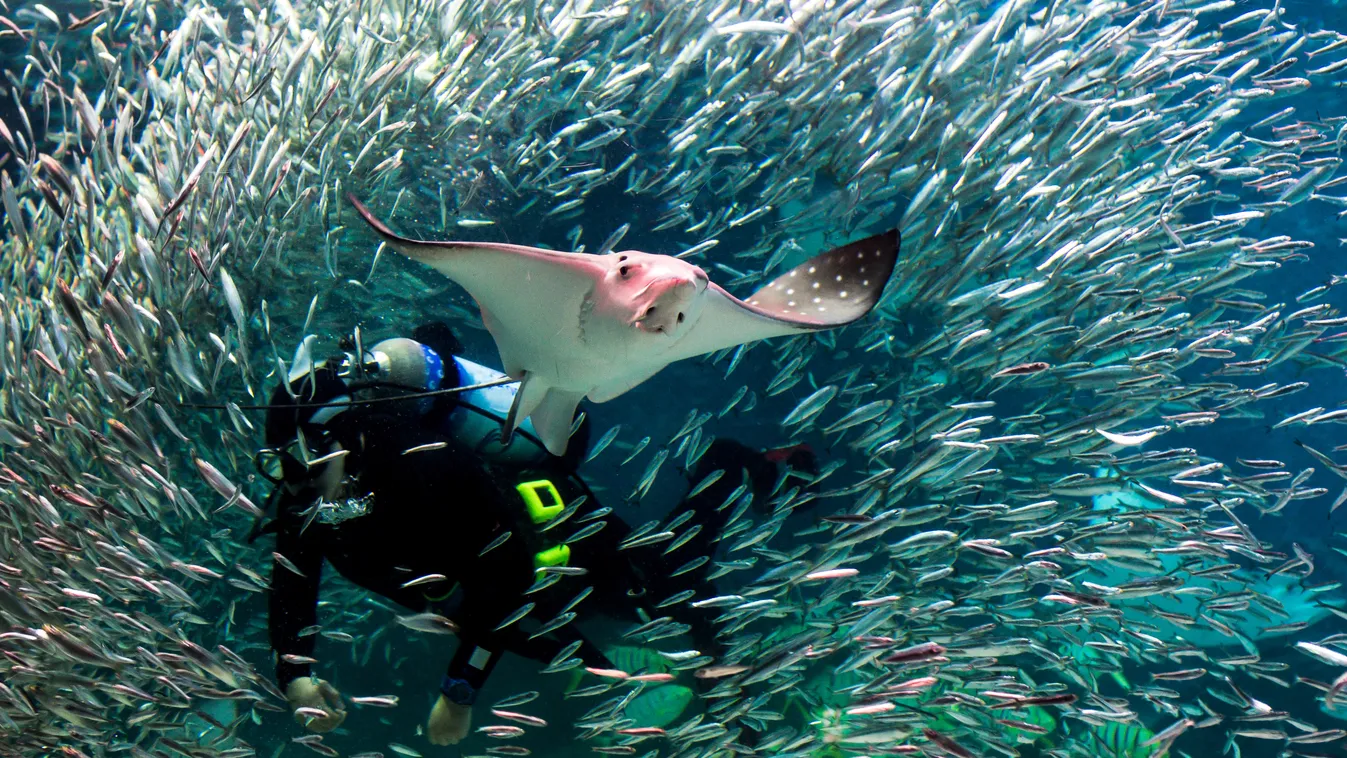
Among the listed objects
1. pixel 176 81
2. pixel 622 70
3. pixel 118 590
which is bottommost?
pixel 118 590

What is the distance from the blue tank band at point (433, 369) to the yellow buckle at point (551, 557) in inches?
54.8

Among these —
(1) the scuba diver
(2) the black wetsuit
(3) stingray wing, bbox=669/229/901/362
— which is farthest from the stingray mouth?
(2) the black wetsuit

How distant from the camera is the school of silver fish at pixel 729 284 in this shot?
396 centimetres

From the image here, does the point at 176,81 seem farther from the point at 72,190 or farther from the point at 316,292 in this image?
the point at 316,292

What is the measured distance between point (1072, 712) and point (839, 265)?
382 cm

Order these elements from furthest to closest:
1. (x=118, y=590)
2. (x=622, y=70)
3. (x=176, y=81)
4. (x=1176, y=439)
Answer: (x=1176, y=439), (x=622, y=70), (x=176, y=81), (x=118, y=590)

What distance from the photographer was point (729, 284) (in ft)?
20.0

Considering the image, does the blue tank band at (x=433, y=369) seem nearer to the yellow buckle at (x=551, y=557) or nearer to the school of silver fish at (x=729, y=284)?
the school of silver fish at (x=729, y=284)

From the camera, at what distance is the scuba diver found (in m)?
3.60

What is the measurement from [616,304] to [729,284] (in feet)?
11.2

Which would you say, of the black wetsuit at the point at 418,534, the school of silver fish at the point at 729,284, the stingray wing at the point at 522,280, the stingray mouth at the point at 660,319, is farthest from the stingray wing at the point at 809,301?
the black wetsuit at the point at 418,534

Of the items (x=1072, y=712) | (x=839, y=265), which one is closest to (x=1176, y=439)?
(x=1072, y=712)

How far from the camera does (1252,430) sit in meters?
11.8

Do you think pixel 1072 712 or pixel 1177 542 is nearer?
pixel 1072 712
